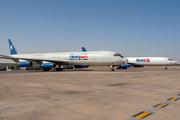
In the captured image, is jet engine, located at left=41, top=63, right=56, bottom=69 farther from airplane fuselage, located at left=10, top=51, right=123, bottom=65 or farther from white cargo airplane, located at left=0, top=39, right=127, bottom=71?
airplane fuselage, located at left=10, top=51, right=123, bottom=65

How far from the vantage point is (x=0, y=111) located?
546cm

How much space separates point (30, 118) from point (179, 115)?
173 inches

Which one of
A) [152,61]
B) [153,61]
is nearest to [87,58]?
[152,61]

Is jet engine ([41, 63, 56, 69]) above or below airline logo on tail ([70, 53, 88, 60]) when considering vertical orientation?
below

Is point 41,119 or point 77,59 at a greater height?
point 77,59

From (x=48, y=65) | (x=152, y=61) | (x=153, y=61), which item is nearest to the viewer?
(x=48, y=65)

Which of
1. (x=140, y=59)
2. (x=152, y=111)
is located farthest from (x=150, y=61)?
(x=152, y=111)

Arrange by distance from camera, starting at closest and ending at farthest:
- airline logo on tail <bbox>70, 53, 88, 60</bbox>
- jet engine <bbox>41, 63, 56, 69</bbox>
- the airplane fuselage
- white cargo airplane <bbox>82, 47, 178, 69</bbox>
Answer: the airplane fuselage
jet engine <bbox>41, 63, 56, 69</bbox>
airline logo on tail <bbox>70, 53, 88, 60</bbox>
white cargo airplane <bbox>82, 47, 178, 69</bbox>

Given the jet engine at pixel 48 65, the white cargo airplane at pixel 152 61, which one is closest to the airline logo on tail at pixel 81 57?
the jet engine at pixel 48 65

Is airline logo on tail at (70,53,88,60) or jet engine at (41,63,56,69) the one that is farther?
airline logo on tail at (70,53,88,60)

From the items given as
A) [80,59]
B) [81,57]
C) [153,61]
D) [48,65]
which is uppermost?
[81,57]

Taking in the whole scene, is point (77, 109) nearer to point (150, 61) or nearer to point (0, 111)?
point (0, 111)

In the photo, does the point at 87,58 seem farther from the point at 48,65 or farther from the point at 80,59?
the point at 48,65

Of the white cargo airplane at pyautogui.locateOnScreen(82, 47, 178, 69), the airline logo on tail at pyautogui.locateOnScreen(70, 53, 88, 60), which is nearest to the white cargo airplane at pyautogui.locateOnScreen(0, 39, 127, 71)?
the airline logo on tail at pyautogui.locateOnScreen(70, 53, 88, 60)
